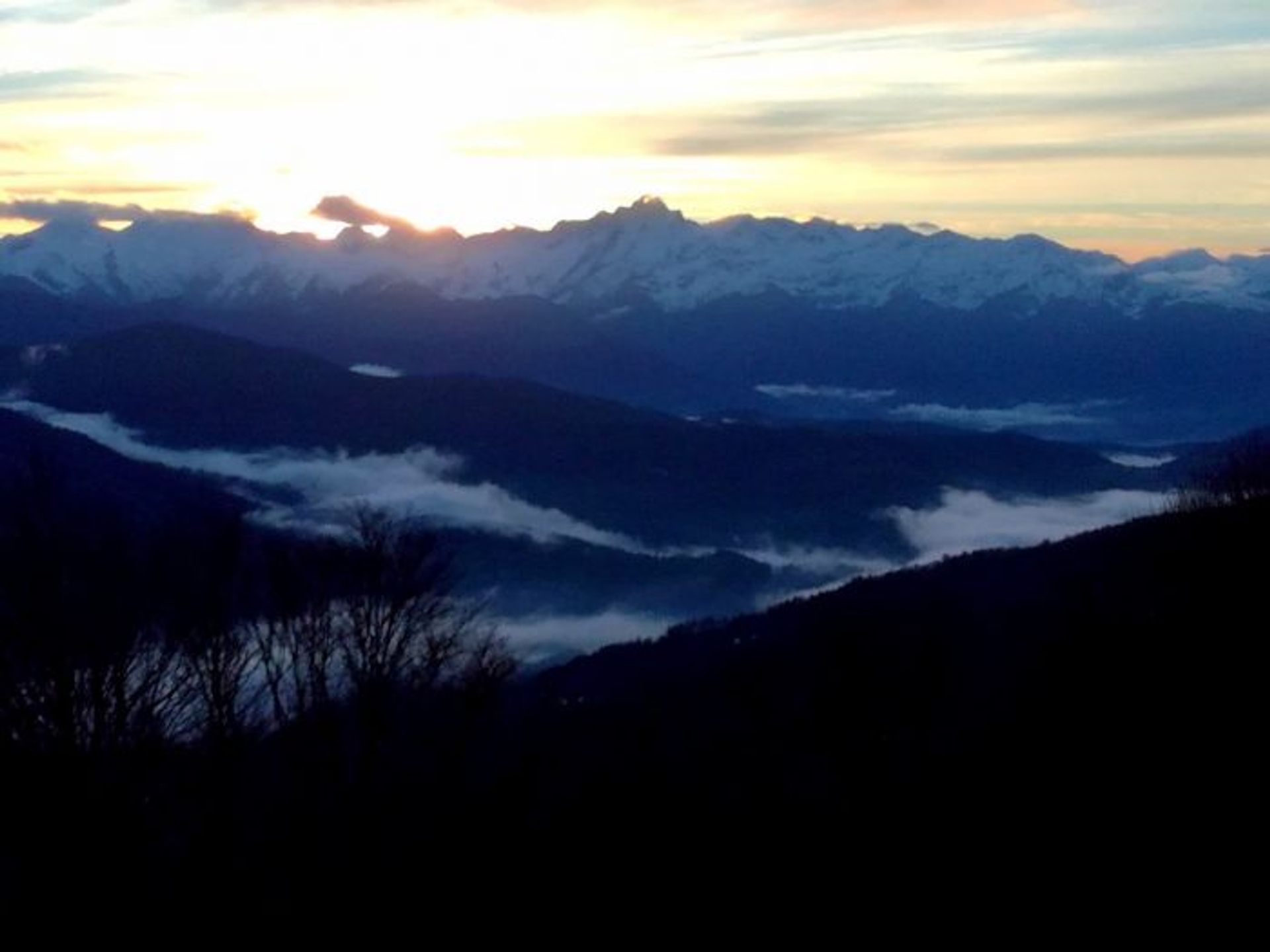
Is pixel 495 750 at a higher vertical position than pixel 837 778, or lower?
higher

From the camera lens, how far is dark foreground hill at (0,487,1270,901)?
67.7 feet

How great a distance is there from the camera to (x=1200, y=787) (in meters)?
21.6

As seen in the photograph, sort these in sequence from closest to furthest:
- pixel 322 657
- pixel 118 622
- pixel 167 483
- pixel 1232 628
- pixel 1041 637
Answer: pixel 118 622 < pixel 322 657 < pixel 1232 628 < pixel 1041 637 < pixel 167 483

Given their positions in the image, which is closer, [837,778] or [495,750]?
[837,778]

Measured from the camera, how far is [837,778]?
31.0m

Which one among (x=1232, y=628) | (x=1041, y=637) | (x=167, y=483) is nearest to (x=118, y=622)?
(x=1232, y=628)

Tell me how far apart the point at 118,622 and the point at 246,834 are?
3506 mm

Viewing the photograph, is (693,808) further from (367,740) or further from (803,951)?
(803,951)

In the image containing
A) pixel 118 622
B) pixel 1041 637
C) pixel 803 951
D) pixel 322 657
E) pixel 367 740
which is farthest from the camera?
pixel 1041 637

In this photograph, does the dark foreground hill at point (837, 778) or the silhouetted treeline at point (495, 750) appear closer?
the silhouetted treeline at point (495, 750)

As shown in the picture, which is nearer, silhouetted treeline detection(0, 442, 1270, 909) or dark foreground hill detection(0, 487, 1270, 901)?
silhouetted treeline detection(0, 442, 1270, 909)

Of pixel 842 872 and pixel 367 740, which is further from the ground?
pixel 367 740

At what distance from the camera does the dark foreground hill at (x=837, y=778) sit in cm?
2064

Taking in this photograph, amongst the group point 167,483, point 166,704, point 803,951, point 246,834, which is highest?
point 167,483
